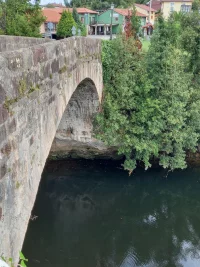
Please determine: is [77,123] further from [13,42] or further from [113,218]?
[13,42]

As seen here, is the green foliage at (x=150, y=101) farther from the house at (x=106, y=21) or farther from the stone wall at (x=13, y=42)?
the house at (x=106, y=21)

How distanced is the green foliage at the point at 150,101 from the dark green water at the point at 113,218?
3.91 feet

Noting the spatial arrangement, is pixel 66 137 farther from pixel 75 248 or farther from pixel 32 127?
pixel 32 127

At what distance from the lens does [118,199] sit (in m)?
13.7

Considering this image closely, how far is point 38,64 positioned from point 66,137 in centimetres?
985

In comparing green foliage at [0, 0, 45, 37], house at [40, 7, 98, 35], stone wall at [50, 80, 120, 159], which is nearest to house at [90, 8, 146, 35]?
house at [40, 7, 98, 35]

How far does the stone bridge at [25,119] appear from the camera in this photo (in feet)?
13.5

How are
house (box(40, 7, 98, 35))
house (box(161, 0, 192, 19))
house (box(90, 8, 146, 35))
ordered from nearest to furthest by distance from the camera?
house (box(40, 7, 98, 35))
house (box(90, 8, 146, 35))
house (box(161, 0, 192, 19))

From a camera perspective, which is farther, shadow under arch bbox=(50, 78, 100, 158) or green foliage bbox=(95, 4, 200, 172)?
shadow under arch bbox=(50, 78, 100, 158)

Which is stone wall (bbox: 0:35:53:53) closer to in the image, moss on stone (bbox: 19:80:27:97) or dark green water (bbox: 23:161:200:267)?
moss on stone (bbox: 19:80:27:97)

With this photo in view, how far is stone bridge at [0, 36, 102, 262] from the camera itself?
4.13 metres

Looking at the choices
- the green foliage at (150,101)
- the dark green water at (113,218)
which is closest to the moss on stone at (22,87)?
the dark green water at (113,218)

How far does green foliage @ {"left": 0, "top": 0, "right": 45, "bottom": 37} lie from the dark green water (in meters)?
7.02

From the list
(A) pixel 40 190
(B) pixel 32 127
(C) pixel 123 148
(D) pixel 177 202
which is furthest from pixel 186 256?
(B) pixel 32 127
